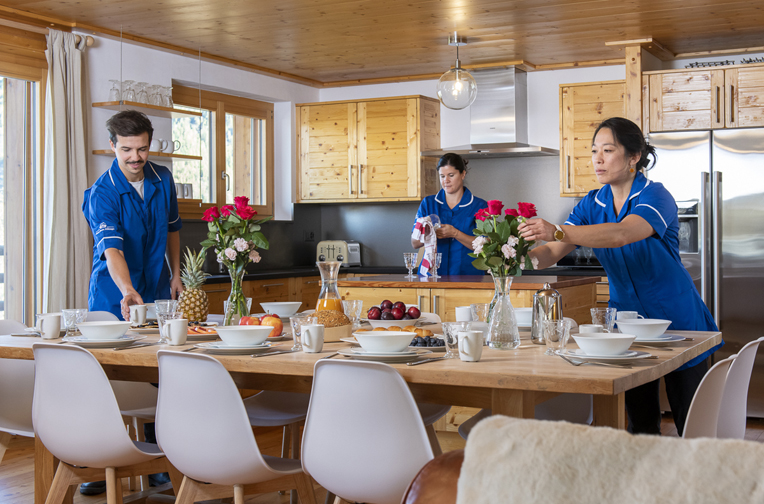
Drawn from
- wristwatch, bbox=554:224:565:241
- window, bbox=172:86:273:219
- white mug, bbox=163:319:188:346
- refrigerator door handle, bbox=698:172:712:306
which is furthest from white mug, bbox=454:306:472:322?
window, bbox=172:86:273:219

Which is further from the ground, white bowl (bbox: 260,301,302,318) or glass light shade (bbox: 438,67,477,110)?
glass light shade (bbox: 438,67,477,110)

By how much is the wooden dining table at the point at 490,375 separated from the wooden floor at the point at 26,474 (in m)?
0.90

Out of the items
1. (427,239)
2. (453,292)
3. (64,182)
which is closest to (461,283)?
(453,292)

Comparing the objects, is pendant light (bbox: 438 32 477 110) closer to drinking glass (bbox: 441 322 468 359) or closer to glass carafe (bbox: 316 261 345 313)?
glass carafe (bbox: 316 261 345 313)

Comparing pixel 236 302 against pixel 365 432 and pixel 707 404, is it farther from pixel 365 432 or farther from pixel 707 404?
pixel 707 404

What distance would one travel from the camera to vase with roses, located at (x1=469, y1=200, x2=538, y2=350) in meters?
2.20

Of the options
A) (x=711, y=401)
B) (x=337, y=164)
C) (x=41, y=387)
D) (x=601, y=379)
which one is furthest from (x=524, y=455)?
(x=337, y=164)

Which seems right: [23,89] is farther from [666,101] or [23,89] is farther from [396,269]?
[666,101]

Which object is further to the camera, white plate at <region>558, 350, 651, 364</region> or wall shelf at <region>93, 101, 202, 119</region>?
wall shelf at <region>93, 101, 202, 119</region>

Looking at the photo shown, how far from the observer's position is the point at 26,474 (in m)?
3.66

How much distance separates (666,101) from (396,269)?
244cm

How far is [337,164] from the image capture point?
6.72 m

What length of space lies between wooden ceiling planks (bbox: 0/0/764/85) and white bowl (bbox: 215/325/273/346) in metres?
2.77

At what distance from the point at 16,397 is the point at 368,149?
4.28 meters
